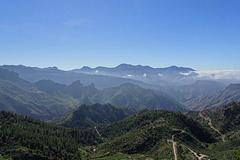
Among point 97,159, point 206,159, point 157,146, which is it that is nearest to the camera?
point 206,159

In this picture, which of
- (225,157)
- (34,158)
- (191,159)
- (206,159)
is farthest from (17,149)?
(225,157)

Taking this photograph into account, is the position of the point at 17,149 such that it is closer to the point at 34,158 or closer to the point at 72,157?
the point at 34,158

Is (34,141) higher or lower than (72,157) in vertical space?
higher

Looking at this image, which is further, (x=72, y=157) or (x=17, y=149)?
(x=72, y=157)

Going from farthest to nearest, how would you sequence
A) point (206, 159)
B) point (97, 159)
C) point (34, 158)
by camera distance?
point (97, 159) < point (206, 159) < point (34, 158)

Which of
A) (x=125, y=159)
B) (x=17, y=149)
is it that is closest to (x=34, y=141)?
(x=17, y=149)

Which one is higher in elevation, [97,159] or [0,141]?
[0,141]

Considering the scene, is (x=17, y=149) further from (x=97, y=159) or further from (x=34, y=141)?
(x=97, y=159)

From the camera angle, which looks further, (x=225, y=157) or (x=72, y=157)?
(x=72, y=157)

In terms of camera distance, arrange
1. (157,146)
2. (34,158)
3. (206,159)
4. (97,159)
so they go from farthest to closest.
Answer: (157,146)
(97,159)
(206,159)
(34,158)
